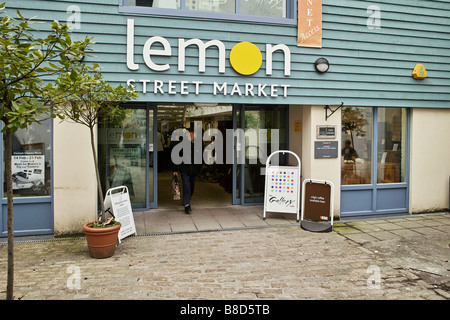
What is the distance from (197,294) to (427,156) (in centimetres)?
610

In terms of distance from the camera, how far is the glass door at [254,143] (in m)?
7.58

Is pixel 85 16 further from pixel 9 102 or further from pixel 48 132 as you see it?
pixel 9 102

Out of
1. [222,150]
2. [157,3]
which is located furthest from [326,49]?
[222,150]

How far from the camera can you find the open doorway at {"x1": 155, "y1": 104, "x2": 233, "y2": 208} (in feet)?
26.7

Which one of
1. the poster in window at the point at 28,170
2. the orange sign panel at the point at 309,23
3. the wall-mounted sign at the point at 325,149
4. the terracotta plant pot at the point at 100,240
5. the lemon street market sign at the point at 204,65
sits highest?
the orange sign panel at the point at 309,23

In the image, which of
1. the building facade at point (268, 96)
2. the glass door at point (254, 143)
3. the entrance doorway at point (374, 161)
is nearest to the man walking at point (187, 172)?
the building facade at point (268, 96)

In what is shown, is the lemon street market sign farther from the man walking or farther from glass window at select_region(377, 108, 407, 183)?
glass window at select_region(377, 108, 407, 183)

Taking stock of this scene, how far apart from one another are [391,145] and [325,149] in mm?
1767

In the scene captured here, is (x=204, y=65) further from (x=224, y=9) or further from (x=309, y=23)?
(x=309, y=23)

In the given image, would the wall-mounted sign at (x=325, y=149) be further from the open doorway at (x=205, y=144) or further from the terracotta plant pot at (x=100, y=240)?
the terracotta plant pot at (x=100, y=240)

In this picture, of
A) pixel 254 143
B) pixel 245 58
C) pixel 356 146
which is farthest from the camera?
pixel 254 143

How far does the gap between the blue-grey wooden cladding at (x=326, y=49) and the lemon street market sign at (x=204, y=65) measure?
7 centimetres

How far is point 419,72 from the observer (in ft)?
22.7

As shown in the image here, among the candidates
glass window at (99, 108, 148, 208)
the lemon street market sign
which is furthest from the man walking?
the lemon street market sign
